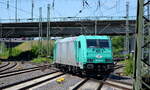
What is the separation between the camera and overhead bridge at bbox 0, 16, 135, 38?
71.1 meters

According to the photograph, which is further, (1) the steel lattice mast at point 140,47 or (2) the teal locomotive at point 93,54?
(2) the teal locomotive at point 93,54

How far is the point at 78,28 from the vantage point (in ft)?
242

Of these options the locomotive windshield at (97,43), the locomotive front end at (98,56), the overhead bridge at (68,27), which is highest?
the overhead bridge at (68,27)

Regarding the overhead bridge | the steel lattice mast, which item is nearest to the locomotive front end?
the steel lattice mast

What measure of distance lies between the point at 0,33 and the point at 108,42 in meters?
53.2

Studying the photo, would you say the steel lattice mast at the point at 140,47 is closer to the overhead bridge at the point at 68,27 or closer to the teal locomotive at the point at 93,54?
the teal locomotive at the point at 93,54

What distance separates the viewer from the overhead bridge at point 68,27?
233ft

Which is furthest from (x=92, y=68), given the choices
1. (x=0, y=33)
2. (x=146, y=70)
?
(x=0, y=33)

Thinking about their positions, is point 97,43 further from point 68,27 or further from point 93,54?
point 68,27

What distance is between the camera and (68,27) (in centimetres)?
7494

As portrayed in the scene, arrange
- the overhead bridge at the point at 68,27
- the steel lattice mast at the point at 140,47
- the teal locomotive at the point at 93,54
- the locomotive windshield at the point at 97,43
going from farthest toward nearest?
1. the overhead bridge at the point at 68,27
2. the locomotive windshield at the point at 97,43
3. the teal locomotive at the point at 93,54
4. the steel lattice mast at the point at 140,47

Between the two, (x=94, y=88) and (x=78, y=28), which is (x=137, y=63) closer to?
(x=94, y=88)

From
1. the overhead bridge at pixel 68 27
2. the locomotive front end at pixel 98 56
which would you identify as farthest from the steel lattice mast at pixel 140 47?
the overhead bridge at pixel 68 27

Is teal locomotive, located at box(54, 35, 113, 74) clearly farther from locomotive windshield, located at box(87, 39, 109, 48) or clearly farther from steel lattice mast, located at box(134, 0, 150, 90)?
steel lattice mast, located at box(134, 0, 150, 90)
